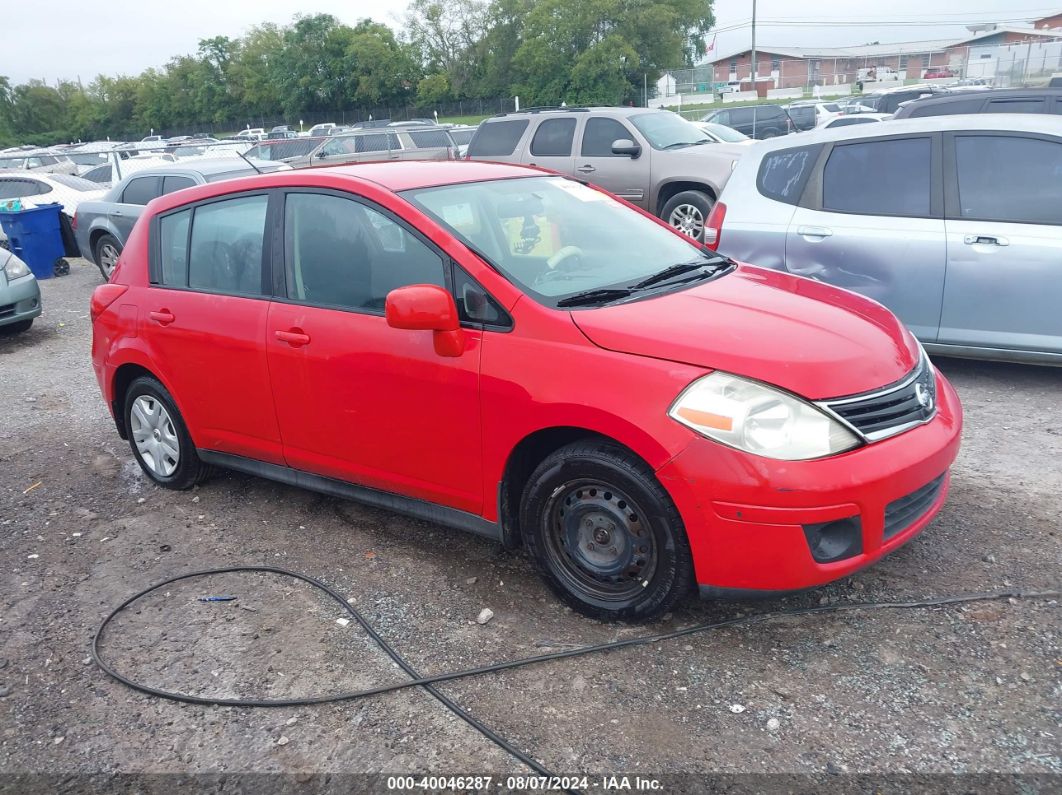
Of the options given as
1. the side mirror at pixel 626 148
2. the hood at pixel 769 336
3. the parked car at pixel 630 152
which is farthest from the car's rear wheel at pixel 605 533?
the side mirror at pixel 626 148

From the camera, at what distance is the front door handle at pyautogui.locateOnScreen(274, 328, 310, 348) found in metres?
3.94

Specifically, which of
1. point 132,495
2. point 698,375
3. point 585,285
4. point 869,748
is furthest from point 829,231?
point 132,495

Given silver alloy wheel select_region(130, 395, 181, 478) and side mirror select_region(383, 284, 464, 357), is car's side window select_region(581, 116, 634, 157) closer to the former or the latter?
silver alloy wheel select_region(130, 395, 181, 478)

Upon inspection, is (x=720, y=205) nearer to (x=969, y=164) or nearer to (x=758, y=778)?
(x=969, y=164)

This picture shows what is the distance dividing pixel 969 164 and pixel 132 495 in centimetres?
556

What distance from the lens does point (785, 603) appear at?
345 centimetres

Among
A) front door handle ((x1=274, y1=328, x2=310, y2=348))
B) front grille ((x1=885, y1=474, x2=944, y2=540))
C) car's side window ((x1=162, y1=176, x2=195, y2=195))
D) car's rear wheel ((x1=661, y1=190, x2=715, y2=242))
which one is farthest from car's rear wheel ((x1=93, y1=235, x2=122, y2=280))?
front grille ((x1=885, y1=474, x2=944, y2=540))

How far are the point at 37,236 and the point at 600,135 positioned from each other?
8.77 metres

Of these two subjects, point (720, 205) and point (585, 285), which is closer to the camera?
point (585, 285)

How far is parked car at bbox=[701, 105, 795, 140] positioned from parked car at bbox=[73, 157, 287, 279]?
18.2 meters

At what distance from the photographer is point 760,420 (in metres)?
2.93

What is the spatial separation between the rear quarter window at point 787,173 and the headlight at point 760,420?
3.77 m

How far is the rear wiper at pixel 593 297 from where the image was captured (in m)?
3.41

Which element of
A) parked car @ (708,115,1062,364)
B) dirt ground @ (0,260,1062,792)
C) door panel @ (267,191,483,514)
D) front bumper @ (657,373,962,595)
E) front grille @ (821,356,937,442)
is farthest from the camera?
parked car @ (708,115,1062,364)
